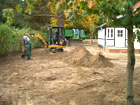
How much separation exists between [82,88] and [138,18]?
3.70 meters

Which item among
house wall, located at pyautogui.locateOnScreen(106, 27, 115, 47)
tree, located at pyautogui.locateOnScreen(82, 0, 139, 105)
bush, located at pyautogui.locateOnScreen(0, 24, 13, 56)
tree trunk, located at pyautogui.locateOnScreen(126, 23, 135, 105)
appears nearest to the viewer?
tree, located at pyautogui.locateOnScreen(82, 0, 139, 105)

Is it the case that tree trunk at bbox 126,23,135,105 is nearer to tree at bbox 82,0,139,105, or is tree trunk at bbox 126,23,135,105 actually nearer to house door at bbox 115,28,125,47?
tree at bbox 82,0,139,105

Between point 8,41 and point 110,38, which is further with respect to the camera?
point 110,38

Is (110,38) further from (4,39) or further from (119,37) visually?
(4,39)

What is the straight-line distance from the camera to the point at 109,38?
77.8 ft

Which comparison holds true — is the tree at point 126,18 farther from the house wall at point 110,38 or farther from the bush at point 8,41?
the house wall at point 110,38

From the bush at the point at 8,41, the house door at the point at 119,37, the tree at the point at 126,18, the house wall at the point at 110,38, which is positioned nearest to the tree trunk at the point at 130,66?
the tree at the point at 126,18

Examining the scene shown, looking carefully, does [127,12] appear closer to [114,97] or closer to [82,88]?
[114,97]

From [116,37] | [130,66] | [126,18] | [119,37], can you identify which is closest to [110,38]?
[116,37]

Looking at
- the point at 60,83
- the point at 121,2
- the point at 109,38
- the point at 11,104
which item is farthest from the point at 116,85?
the point at 109,38

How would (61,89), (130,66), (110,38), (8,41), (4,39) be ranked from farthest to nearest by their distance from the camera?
1. (110,38)
2. (8,41)
3. (4,39)
4. (61,89)
5. (130,66)

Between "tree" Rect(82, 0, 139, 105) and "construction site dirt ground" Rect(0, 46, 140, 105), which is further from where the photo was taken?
"construction site dirt ground" Rect(0, 46, 140, 105)

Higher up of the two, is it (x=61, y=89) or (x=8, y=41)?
(x=8, y=41)

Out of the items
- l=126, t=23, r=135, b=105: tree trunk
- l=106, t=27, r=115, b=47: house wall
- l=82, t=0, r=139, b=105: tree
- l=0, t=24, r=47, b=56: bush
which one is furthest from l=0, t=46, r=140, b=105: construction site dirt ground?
l=106, t=27, r=115, b=47: house wall
